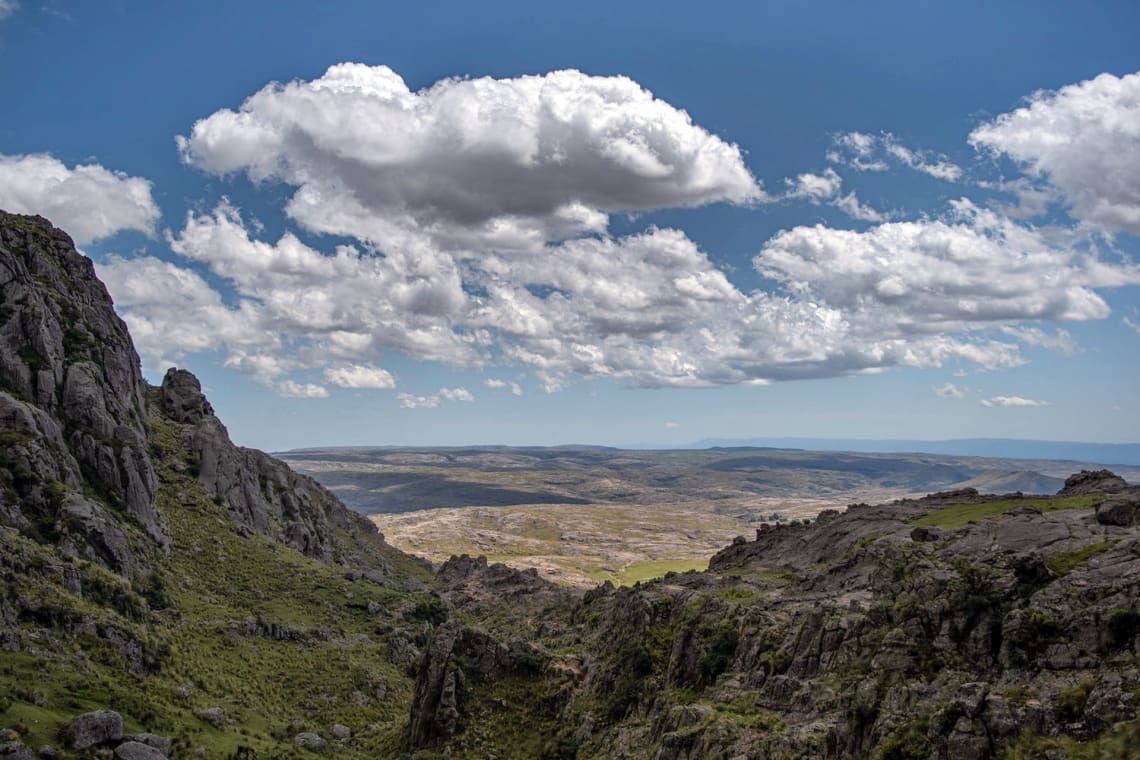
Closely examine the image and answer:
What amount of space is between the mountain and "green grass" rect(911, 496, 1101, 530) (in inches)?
20.6

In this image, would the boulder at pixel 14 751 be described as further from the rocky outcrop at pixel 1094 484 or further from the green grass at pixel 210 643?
the rocky outcrop at pixel 1094 484

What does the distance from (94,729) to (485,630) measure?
4242 cm

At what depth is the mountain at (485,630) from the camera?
32.0 metres

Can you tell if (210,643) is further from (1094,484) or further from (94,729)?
(1094,484)

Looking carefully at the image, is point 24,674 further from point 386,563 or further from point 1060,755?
point 386,563

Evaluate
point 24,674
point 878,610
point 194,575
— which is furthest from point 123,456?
point 878,610

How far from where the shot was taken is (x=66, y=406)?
9406cm

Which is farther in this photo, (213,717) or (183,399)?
(183,399)

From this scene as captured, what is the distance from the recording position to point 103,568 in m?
70.8

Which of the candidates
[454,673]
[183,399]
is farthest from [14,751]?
[183,399]

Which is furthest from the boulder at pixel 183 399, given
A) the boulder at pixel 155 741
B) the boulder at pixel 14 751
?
the boulder at pixel 14 751

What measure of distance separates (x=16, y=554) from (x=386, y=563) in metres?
119

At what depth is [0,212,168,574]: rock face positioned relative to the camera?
241 ft

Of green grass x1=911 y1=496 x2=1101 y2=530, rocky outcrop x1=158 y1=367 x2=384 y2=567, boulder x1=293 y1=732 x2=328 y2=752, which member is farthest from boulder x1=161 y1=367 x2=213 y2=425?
green grass x1=911 y1=496 x2=1101 y2=530
